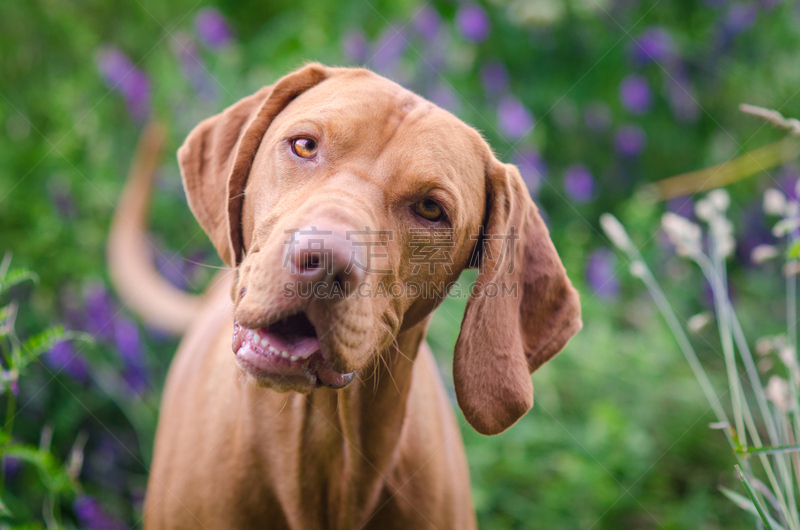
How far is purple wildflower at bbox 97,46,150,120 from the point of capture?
4879 mm

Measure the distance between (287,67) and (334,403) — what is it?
3224 mm

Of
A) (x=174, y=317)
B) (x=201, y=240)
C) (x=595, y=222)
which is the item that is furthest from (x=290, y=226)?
(x=595, y=222)

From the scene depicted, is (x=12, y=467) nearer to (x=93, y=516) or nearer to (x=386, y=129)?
(x=93, y=516)

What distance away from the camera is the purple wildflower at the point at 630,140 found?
550cm

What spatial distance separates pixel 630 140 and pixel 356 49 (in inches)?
99.0

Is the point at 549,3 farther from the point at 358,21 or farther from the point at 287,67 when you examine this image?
the point at 287,67

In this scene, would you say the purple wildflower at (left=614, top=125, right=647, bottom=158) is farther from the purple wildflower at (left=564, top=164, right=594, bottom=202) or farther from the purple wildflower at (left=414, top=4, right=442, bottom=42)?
the purple wildflower at (left=414, top=4, right=442, bottom=42)

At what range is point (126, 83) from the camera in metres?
4.95

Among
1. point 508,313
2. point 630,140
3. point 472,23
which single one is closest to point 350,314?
point 508,313

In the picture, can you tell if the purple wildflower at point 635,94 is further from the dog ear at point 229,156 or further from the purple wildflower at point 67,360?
the purple wildflower at point 67,360

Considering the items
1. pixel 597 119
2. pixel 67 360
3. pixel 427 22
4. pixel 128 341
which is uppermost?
pixel 427 22

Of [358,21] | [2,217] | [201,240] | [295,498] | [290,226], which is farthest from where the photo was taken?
[358,21]

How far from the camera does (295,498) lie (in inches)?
88.2

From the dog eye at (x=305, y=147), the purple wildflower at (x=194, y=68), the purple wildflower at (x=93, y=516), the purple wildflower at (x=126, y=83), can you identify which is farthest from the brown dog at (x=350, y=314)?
the purple wildflower at (x=126, y=83)
